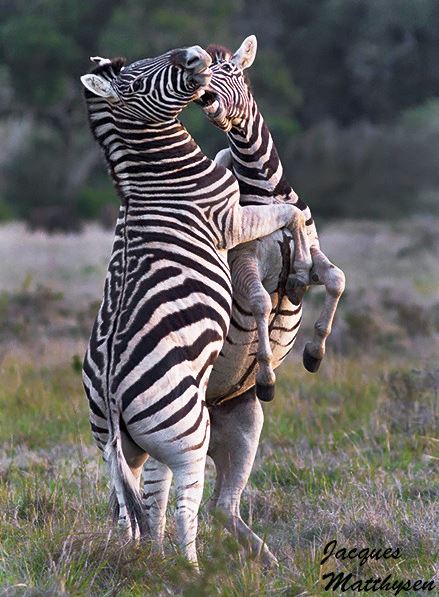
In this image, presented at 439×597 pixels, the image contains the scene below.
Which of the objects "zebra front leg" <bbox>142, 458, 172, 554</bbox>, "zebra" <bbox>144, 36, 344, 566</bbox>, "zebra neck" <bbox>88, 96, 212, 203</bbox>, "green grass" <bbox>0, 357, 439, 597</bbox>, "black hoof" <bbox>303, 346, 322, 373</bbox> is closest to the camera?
"green grass" <bbox>0, 357, 439, 597</bbox>

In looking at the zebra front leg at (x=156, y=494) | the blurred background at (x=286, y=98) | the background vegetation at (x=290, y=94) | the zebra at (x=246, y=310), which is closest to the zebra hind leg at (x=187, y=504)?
the zebra front leg at (x=156, y=494)

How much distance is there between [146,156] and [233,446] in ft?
5.26

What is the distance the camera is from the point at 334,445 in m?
8.23

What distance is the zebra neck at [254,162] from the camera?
591cm

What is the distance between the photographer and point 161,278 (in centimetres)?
511

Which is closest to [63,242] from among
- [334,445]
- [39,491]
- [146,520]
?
[334,445]

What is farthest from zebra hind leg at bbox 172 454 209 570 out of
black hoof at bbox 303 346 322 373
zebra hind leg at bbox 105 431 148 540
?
black hoof at bbox 303 346 322 373

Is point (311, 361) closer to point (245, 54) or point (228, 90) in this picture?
point (228, 90)

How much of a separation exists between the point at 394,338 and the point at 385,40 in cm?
2493

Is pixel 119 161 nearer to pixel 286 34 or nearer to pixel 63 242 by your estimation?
pixel 63 242

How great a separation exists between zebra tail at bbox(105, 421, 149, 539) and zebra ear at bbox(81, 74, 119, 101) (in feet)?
5.05

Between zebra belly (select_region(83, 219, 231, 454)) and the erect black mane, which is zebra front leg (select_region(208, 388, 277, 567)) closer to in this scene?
zebra belly (select_region(83, 219, 231, 454))

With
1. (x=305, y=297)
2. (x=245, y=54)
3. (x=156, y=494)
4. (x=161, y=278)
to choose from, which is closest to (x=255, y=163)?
(x=245, y=54)

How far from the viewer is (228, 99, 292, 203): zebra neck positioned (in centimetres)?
591
